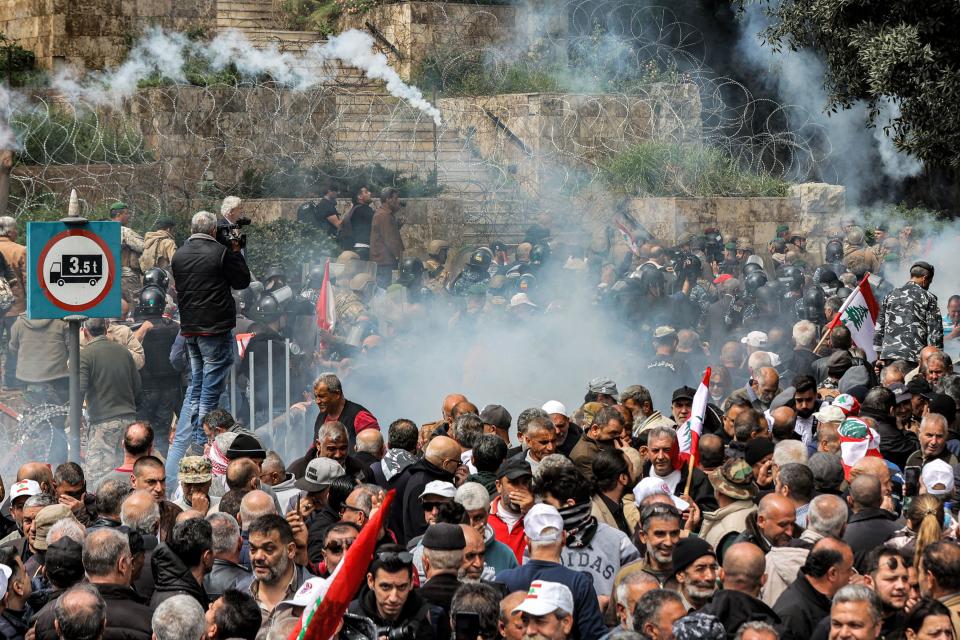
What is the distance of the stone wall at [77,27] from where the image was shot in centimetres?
2397

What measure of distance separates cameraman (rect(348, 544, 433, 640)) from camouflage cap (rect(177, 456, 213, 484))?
2.11 m

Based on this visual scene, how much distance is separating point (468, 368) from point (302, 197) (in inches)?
268

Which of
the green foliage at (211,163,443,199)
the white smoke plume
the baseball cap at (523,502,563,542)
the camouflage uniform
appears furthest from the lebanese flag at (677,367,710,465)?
the white smoke plume

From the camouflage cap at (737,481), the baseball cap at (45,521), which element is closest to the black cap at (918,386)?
the camouflage cap at (737,481)

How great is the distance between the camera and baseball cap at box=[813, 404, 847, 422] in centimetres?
908

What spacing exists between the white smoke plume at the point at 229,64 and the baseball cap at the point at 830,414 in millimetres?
14337

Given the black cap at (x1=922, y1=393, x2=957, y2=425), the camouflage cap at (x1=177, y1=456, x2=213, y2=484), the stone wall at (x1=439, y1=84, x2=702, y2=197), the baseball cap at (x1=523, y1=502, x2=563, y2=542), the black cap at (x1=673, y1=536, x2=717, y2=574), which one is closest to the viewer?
the black cap at (x1=673, y1=536, x2=717, y2=574)

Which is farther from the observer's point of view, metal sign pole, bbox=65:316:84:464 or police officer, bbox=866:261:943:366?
police officer, bbox=866:261:943:366

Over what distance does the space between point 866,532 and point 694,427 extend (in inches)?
65.4

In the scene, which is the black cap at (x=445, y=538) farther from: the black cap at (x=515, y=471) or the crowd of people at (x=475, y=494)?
the black cap at (x=515, y=471)

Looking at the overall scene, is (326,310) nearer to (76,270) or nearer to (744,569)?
(76,270)

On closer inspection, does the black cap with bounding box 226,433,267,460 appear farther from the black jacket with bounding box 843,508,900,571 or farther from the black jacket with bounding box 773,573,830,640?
the black jacket with bounding box 773,573,830,640

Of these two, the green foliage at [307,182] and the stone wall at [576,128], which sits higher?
the stone wall at [576,128]

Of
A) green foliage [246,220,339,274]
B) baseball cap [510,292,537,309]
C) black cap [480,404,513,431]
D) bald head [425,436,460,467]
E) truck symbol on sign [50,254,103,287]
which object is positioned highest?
truck symbol on sign [50,254,103,287]
